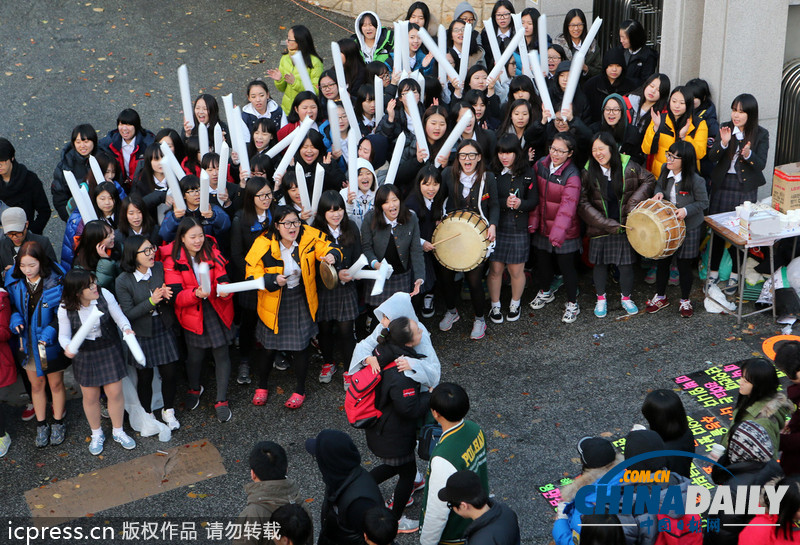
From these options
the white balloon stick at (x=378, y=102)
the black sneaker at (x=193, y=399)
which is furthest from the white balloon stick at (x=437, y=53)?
the black sneaker at (x=193, y=399)

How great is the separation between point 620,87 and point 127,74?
7642 millimetres

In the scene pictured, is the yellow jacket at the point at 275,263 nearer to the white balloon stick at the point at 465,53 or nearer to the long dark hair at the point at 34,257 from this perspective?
the long dark hair at the point at 34,257

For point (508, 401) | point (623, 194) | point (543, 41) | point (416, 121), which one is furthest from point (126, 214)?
point (543, 41)

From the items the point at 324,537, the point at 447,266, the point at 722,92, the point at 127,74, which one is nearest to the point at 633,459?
the point at 324,537

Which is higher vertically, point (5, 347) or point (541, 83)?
point (541, 83)

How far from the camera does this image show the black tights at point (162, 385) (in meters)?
7.27

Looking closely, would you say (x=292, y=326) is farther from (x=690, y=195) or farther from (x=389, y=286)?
(x=690, y=195)

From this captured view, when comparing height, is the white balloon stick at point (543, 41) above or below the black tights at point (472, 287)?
above

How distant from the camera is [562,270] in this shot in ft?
28.6

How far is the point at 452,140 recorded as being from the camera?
7.94 metres

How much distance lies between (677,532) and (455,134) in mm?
4328

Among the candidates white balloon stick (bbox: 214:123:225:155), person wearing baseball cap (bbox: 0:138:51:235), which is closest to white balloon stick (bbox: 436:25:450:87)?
white balloon stick (bbox: 214:123:225:155)

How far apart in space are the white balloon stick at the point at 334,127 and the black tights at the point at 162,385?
2.51 m

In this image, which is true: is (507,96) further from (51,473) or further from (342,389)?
(51,473)
